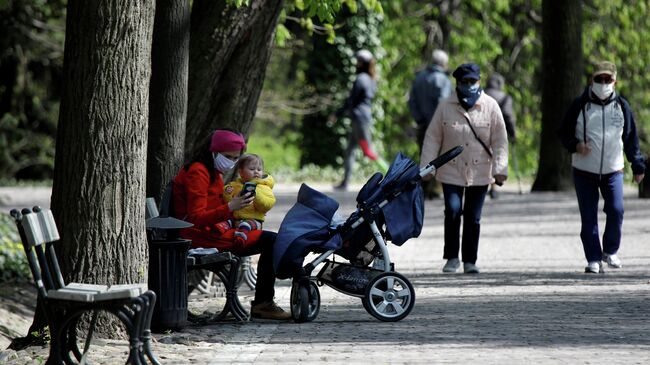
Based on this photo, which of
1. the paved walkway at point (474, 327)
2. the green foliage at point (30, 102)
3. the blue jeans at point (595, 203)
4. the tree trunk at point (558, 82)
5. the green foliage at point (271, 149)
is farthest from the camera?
the green foliage at point (271, 149)

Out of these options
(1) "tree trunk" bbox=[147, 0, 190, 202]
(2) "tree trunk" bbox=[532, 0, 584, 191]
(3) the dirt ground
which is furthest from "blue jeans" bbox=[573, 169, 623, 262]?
(2) "tree trunk" bbox=[532, 0, 584, 191]

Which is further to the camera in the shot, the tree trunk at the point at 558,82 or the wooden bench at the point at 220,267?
the tree trunk at the point at 558,82

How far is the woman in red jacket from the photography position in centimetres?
1016

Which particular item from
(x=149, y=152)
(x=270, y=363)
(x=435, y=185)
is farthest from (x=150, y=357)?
(x=435, y=185)

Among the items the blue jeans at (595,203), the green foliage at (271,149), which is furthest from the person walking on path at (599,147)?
the green foliage at (271,149)

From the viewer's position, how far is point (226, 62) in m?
12.5

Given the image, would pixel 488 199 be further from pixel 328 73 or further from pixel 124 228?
Result: pixel 124 228

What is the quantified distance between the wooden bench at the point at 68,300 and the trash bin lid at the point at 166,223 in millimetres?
1226

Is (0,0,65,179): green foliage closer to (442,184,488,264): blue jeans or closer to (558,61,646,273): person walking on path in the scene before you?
(442,184,488,264): blue jeans

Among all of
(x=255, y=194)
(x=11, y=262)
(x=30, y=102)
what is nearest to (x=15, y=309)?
(x=11, y=262)

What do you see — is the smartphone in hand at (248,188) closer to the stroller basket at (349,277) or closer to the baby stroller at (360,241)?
the baby stroller at (360,241)

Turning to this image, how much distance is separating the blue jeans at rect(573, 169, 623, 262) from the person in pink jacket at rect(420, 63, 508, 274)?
77 cm

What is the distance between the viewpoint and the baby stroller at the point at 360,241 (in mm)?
10031

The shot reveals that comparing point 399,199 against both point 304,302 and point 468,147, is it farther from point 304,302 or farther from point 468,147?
point 468,147
